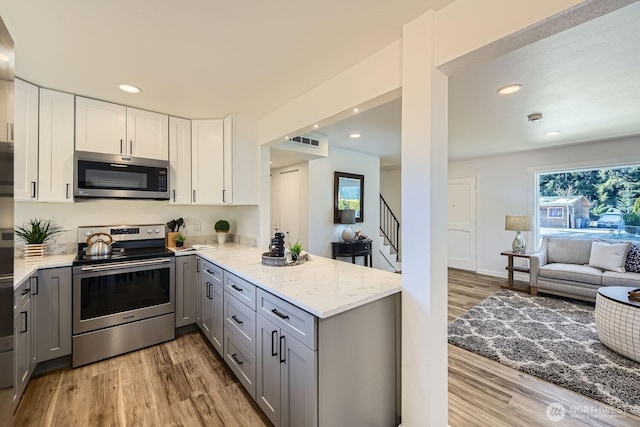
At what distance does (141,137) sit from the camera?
112 inches

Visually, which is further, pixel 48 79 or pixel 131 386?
pixel 48 79

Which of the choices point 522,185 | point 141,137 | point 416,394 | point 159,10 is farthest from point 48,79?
point 522,185

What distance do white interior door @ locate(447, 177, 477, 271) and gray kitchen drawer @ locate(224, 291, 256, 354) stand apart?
5422 millimetres

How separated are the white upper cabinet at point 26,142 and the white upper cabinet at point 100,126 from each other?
289 mm

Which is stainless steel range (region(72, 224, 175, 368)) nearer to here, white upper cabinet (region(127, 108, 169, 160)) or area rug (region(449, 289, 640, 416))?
white upper cabinet (region(127, 108, 169, 160))

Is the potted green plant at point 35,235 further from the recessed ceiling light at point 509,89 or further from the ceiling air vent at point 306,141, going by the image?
the recessed ceiling light at point 509,89

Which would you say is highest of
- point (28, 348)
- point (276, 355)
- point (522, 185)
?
point (522, 185)

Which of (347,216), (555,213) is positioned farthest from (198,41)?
(555,213)

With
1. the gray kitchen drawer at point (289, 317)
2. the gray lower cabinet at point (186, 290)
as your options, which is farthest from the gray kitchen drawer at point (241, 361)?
the gray lower cabinet at point (186, 290)

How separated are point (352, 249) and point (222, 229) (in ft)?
7.38

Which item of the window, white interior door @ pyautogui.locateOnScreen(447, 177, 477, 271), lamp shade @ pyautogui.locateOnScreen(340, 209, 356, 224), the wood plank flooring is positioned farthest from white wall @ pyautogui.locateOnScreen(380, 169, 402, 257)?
the wood plank flooring

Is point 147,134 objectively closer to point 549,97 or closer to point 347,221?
point 347,221

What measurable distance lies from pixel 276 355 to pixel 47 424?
5.18 feet

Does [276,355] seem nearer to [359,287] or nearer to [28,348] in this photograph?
[359,287]
